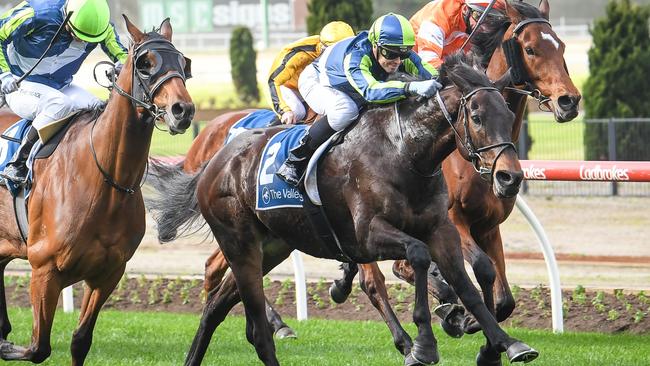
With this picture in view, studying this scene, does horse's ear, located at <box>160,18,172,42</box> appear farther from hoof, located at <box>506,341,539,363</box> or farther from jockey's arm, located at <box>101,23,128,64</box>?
hoof, located at <box>506,341,539,363</box>

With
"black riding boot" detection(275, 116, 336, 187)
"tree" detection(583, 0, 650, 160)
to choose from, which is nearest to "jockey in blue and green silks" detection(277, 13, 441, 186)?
"black riding boot" detection(275, 116, 336, 187)

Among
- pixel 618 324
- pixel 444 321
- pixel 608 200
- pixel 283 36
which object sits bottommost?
pixel 283 36

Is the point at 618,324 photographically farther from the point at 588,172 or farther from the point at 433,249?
the point at 433,249

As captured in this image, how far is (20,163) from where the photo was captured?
23.5 ft

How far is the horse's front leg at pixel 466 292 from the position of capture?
546cm

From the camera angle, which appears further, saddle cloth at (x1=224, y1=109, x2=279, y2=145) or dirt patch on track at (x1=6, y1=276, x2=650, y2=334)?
saddle cloth at (x1=224, y1=109, x2=279, y2=145)

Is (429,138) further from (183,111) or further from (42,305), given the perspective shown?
(42,305)

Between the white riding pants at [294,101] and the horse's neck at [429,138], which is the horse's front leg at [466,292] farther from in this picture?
the white riding pants at [294,101]

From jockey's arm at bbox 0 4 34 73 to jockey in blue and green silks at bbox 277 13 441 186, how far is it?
5.88 feet

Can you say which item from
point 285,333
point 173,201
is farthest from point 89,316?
point 285,333

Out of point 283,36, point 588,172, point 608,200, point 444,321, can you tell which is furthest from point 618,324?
point 283,36

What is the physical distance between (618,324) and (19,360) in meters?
4.07

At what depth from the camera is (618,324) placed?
8.53 m

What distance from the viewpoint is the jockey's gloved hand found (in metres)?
6.02
